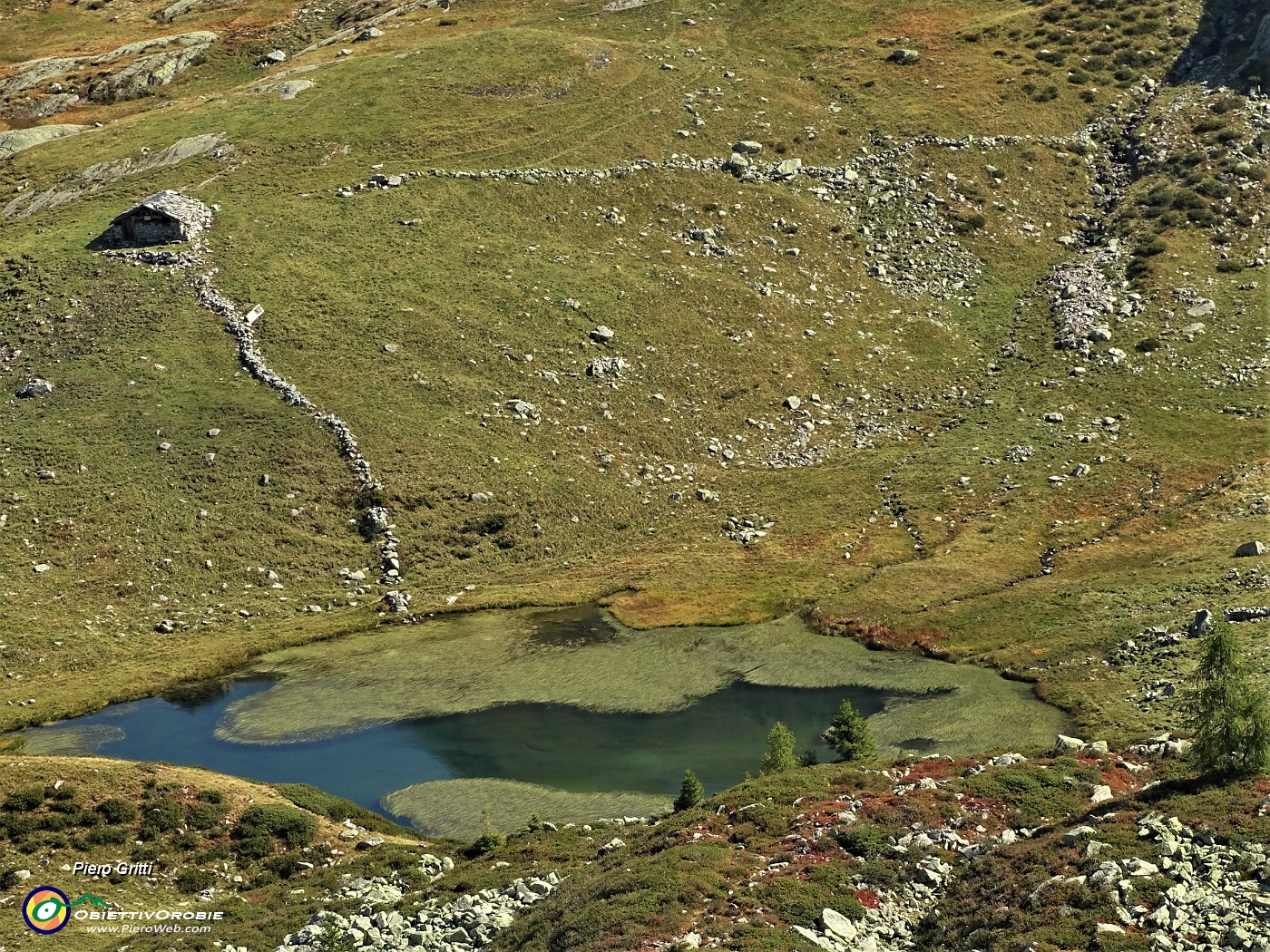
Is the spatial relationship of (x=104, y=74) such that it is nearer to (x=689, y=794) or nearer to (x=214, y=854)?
(x=214, y=854)

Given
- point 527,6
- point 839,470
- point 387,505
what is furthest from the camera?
point 527,6

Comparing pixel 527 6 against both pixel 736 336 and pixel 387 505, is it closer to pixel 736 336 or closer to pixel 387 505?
pixel 736 336

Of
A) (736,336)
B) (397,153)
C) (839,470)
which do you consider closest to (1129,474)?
(839,470)

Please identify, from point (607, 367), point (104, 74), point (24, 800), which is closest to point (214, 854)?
point (24, 800)

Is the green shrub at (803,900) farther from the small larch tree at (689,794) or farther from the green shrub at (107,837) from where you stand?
the green shrub at (107,837)

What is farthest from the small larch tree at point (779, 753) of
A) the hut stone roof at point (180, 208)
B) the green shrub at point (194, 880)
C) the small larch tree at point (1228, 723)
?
the hut stone roof at point (180, 208)

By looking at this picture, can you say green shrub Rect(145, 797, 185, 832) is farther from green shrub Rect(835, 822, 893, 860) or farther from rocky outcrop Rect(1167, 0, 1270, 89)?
rocky outcrop Rect(1167, 0, 1270, 89)
